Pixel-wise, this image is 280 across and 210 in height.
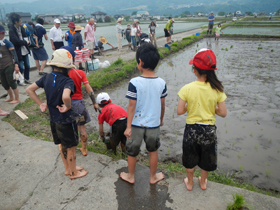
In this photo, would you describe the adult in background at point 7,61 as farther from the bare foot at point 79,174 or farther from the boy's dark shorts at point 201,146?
the boy's dark shorts at point 201,146

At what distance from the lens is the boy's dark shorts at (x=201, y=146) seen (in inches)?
82.7

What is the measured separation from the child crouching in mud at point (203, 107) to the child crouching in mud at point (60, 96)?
121 centimetres

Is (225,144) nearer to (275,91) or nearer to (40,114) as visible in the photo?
(275,91)

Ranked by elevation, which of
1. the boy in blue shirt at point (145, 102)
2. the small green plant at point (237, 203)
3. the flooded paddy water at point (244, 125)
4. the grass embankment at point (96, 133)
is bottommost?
the flooded paddy water at point (244, 125)

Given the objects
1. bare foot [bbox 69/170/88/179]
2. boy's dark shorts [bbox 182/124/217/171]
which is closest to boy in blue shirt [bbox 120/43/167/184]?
boy's dark shorts [bbox 182/124/217/171]

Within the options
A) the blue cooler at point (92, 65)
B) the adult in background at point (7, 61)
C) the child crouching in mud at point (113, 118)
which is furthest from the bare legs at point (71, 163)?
the blue cooler at point (92, 65)

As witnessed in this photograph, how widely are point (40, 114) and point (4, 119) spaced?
69 centimetres

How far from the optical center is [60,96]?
2197 millimetres

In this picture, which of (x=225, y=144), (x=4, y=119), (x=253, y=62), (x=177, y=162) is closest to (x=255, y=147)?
(x=225, y=144)

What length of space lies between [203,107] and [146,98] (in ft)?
1.92

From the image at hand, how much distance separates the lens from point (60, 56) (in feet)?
7.20

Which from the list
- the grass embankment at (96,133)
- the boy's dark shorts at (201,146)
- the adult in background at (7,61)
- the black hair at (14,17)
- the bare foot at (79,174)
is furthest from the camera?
the black hair at (14,17)

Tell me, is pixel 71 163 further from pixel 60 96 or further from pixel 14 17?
pixel 14 17

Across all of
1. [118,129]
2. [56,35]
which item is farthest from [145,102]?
[56,35]
